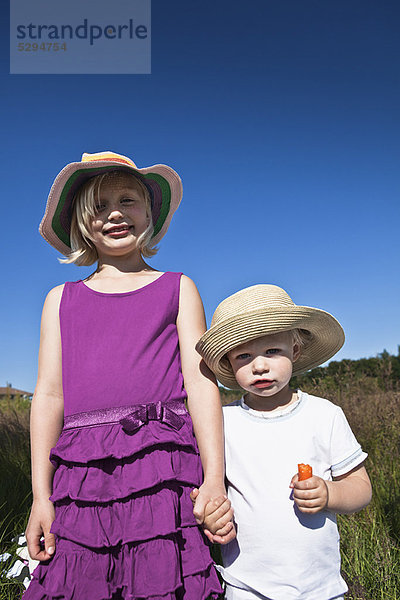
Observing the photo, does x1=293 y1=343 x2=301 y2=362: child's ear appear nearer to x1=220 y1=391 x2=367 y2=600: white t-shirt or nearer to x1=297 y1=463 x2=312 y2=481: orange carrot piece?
x1=220 y1=391 x2=367 y2=600: white t-shirt

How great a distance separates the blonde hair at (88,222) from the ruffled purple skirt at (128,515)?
86cm

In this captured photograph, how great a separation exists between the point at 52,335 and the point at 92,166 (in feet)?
2.54

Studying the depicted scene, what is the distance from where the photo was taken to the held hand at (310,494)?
1.73m

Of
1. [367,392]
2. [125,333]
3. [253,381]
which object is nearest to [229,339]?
[253,381]

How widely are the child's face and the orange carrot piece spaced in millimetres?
294

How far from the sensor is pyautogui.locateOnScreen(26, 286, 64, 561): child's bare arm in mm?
1942

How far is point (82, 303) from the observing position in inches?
86.4

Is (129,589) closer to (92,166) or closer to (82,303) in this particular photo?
(82,303)

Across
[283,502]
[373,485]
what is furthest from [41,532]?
[373,485]

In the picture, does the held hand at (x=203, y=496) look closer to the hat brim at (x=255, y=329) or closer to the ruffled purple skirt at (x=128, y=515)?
the ruffled purple skirt at (x=128, y=515)

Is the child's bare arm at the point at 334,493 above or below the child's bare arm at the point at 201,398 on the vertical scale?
below

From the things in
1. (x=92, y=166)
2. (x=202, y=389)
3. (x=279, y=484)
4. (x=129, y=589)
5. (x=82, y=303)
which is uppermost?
(x=92, y=166)

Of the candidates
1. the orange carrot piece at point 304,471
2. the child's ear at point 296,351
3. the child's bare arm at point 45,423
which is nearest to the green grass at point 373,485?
the child's bare arm at point 45,423

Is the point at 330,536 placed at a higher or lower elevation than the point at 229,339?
lower
